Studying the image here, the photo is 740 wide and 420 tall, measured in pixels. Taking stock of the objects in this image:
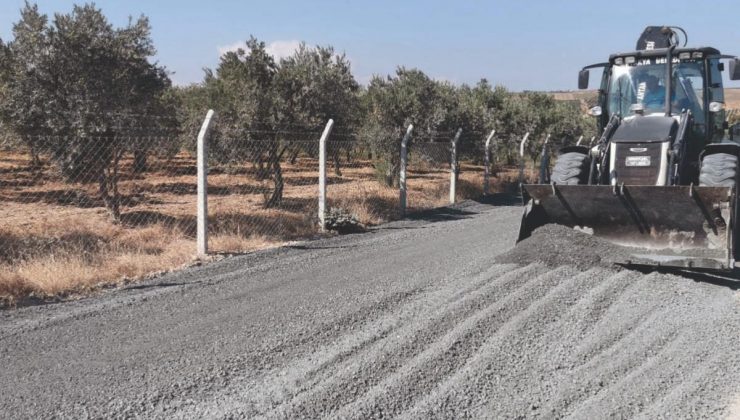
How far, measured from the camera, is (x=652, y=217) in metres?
7.71

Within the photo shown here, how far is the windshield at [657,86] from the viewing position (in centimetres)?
918

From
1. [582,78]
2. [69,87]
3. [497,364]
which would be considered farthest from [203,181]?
[582,78]

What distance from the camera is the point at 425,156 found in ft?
65.0

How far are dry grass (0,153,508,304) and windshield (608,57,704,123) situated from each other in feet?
17.3

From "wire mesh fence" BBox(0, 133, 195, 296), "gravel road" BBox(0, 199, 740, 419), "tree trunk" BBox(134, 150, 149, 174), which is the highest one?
"tree trunk" BBox(134, 150, 149, 174)

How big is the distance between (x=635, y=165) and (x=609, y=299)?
2760mm

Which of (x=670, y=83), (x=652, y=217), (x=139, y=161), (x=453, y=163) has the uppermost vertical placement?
(x=670, y=83)

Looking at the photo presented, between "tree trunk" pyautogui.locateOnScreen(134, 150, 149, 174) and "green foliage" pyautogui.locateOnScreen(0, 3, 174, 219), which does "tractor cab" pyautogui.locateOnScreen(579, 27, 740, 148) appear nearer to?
"green foliage" pyautogui.locateOnScreen(0, 3, 174, 219)

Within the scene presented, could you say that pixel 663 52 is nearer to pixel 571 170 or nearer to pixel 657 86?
pixel 657 86

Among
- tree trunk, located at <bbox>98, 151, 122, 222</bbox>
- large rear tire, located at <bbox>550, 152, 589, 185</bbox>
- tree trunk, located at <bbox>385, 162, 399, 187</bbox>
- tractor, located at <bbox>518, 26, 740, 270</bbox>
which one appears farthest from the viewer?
tree trunk, located at <bbox>385, 162, 399, 187</bbox>

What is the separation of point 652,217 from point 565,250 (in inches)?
44.8

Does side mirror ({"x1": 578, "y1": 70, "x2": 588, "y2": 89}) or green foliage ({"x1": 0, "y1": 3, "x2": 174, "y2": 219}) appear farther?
green foliage ({"x1": 0, "y1": 3, "x2": 174, "y2": 219})

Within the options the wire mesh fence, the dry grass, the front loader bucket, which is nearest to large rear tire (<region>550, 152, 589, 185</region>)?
the front loader bucket

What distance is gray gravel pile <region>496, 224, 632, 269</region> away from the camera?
7.48 m
